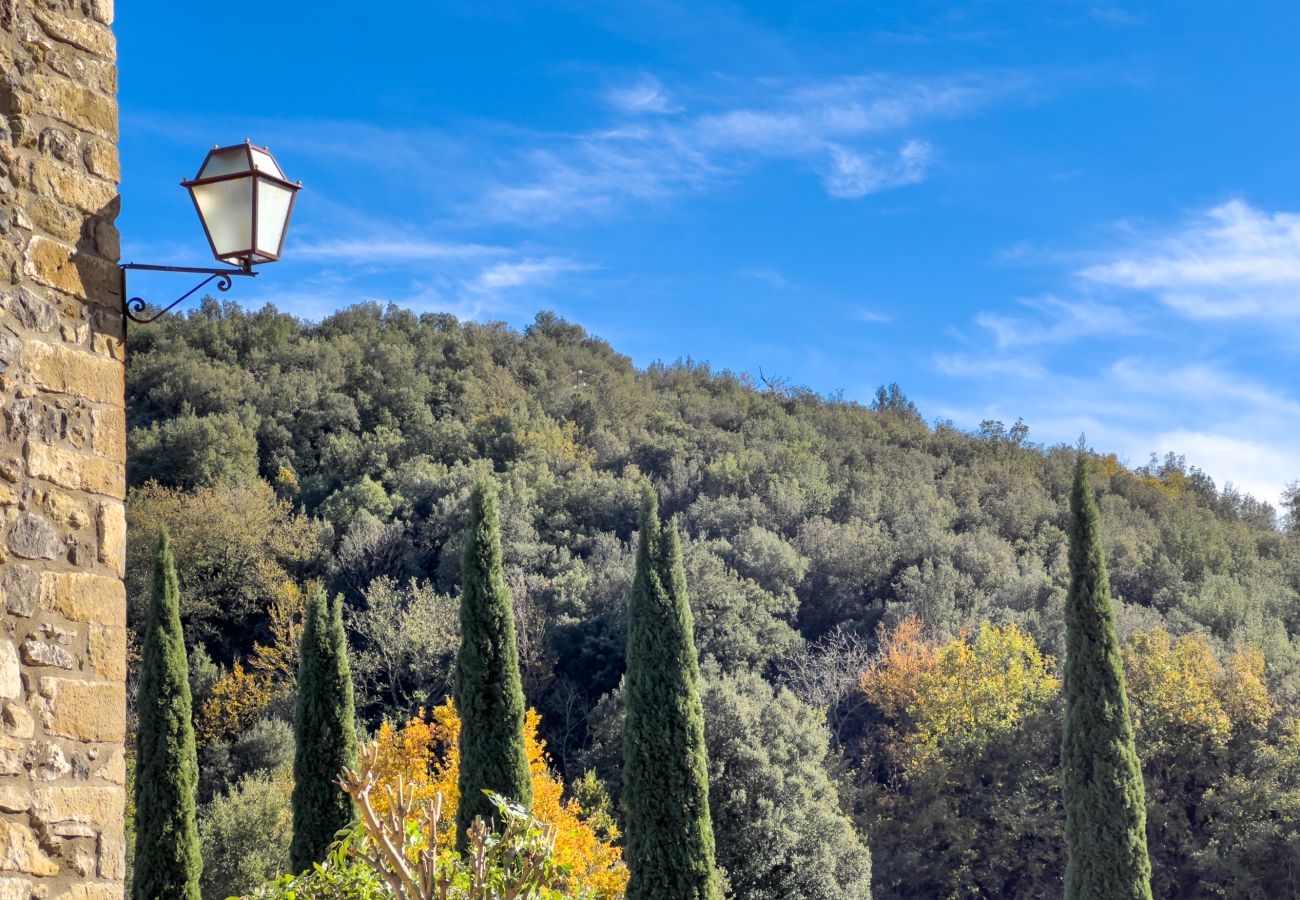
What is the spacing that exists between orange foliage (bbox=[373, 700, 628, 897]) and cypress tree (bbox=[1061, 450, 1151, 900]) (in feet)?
19.7

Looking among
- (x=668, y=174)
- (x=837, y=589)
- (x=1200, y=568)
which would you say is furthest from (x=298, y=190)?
(x=1200, y=568)

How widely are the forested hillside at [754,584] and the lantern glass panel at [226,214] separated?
53.4 feet

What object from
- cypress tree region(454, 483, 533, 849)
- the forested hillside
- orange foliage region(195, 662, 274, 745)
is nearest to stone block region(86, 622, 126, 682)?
cypress tree region(454, 483, 533, 849)

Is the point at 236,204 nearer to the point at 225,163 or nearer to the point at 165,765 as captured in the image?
the point at 225,163

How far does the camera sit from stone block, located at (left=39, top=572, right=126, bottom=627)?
3.10 metres

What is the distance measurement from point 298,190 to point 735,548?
26280 mm

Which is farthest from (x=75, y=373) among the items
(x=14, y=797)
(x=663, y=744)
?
(x=663, y=744)

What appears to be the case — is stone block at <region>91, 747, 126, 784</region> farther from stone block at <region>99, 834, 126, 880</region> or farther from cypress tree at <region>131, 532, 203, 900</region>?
cypress tree at <region>131, 532, 203, 900</region>

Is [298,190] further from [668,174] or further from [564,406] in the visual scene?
[564,406]

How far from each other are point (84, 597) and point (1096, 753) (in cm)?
1533

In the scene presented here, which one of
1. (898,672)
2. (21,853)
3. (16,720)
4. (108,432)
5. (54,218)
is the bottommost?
(898,672)

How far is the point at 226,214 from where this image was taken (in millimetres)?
3635

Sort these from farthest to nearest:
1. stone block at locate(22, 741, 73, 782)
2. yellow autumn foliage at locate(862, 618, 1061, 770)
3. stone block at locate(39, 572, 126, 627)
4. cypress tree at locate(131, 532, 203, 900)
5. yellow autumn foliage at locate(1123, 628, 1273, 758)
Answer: yellow autumn foliage at locate(862, 618, 1061, 770) < yellow autumn foliage at locate(1123, 628, 1273, 758) < cypress tree at locate(131, 532, 203, 900) < stone block at locate(39, 572, 126, 627) < stone block at locate(22, 741, 73, 782)

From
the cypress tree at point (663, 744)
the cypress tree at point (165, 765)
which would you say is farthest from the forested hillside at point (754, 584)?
the cypress tree at point (663, 744)
